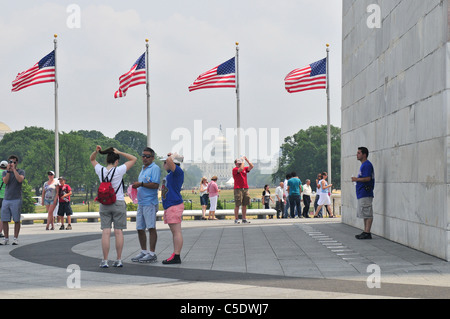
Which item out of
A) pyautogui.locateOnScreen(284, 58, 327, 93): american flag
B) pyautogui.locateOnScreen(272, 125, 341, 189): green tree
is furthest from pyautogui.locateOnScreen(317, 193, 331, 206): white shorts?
pyautogui.locateOnScreen(272, 125, 341, 189): green tree

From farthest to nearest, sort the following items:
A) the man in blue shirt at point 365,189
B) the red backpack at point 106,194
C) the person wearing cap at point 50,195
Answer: the person wearing cap at point 50,195, the man in blue shirt at point 365,189, the red backpack at point 106,194

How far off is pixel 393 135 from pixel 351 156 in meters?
5.25

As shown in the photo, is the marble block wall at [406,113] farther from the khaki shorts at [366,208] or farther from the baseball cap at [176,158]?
the baseball cap at [176,158]

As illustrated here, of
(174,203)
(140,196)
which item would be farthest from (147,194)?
(174,203)

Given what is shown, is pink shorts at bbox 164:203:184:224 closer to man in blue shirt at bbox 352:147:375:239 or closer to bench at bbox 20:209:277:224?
man in blue shirt at bbox 352:147:375:239

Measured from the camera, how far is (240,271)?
10.2 m

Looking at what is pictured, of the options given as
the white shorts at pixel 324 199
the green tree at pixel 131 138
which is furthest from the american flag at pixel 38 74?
the green tree at pixel 131 138

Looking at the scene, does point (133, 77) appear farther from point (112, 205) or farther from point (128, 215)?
point (112, 205)

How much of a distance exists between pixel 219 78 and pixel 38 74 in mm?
7019

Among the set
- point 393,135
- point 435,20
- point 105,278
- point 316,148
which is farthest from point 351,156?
point 316,148

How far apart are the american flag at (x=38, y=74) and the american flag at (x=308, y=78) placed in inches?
365

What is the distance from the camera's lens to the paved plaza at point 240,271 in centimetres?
812

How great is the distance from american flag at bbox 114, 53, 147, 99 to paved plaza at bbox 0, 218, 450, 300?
1468cm
